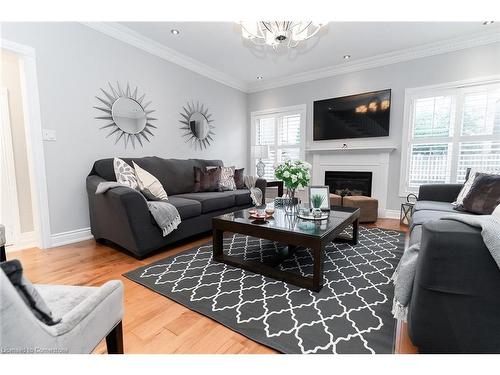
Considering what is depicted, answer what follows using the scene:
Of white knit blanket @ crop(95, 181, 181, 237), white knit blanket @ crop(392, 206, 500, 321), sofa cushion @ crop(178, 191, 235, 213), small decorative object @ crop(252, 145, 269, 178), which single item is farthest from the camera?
small decorative object @ crop(252, 145, 269, 178)

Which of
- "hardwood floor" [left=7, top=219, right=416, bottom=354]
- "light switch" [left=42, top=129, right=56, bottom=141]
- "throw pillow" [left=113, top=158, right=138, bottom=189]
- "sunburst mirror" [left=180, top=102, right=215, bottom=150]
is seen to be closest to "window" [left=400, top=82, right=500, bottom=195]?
"hardwood floor" [left=7, top=219, right=416, bottom=354]

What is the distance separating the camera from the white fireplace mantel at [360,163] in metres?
3.85

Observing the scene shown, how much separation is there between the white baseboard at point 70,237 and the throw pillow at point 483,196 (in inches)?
155

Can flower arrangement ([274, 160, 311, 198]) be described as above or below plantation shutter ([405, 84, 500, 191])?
below

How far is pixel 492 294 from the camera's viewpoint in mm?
898

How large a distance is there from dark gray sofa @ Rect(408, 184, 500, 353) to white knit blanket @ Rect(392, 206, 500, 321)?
3 cm

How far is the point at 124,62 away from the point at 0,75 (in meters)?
1.22

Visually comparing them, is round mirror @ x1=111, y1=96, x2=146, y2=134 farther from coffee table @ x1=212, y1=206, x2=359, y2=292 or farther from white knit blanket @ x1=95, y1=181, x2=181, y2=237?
coffee table @ x1=212, y1=206, x2=359, y2=292

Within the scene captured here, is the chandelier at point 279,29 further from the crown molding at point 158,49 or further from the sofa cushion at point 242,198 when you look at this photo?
the sofa cushion at point 242,198

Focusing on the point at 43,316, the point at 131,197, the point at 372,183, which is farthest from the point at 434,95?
the point at 43,316

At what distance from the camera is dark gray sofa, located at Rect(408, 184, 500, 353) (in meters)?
0.90

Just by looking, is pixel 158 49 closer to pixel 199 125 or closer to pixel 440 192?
pixel 199 125

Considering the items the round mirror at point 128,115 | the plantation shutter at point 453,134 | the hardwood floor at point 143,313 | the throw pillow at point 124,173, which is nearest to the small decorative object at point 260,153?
the round mirror at point 128,115
